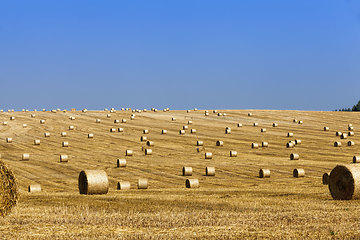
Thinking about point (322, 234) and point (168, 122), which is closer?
point (322, 234)

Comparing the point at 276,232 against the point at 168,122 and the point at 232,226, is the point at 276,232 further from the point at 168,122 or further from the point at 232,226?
the point at 168,122

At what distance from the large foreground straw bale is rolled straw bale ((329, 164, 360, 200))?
398 inches

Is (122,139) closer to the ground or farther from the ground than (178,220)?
farther from the ground

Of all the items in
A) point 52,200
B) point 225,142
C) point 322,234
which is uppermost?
point 225,142

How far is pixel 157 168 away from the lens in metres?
34.8

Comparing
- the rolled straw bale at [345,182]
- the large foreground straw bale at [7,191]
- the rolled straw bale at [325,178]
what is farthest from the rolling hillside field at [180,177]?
the rolled straw bale at [345,182]

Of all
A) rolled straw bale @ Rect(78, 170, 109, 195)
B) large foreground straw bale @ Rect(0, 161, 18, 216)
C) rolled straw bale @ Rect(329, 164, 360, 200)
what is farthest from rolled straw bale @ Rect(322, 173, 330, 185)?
large foreground straw bale @ Rect(0, 161, 18, 216)

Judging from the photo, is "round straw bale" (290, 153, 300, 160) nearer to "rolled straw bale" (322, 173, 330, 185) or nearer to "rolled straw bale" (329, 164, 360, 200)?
"rolled straw bale" (322, 173, 330, 185)

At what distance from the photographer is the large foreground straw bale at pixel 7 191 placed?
1501 cm

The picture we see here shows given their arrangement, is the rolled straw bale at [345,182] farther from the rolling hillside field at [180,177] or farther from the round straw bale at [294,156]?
the round straw bale at [294,156]

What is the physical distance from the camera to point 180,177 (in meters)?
31.2

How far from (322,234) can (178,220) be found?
3297 mm

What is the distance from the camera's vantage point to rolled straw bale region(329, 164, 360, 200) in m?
18.8

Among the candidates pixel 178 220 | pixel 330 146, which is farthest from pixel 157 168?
pixel 178 220
